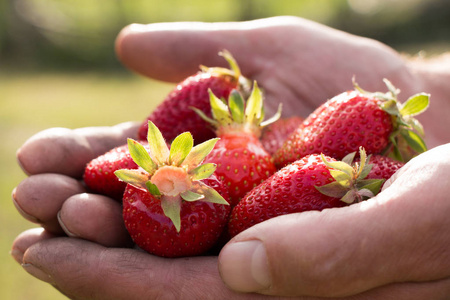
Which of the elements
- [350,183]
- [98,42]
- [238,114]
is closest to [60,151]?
[238,114]

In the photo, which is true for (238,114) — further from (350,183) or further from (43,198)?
(43,198)

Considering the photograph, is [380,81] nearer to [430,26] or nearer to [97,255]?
[97,255]

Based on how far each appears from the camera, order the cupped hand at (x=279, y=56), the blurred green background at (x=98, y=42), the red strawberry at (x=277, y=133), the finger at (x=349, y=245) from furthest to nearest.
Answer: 1. the blurred green background at (x=98, y=42)
2. the cupped hand at (x=279, y=56)
3. the red strawberry at (x=277, y=133)
4. the finger at (x=349, y=245)

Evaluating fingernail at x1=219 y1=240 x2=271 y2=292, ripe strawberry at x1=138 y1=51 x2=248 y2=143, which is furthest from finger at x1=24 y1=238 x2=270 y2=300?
ripe strawberry at x1=138 y1=51 x2=248 y2=143

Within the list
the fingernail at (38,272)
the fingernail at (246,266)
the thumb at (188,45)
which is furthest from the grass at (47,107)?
the fingernail at (246,266)

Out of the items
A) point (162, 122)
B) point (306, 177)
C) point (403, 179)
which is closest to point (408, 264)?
point (403, 179)

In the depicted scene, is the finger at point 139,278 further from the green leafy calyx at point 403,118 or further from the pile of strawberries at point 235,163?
the green leafy calyx at point 403,118

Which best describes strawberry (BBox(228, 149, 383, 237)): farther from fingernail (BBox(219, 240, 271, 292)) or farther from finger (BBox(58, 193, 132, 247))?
finger (BBox(58, 193, 132, 247))
